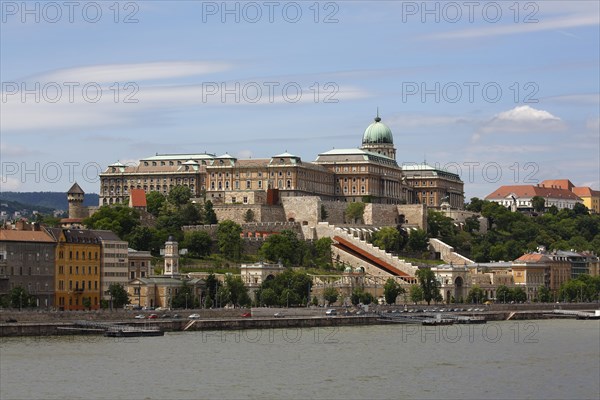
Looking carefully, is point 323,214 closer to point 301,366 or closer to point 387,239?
point 387,239

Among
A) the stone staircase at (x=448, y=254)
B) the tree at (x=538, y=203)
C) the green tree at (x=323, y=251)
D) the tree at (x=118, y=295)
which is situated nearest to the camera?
the tree at (x=118, y=295)

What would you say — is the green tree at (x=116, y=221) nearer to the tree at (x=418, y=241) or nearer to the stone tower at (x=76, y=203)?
the stone tower at (x=76, y=203)

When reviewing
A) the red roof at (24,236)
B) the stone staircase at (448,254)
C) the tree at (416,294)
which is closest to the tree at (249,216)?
the stone staircase at (448,254)

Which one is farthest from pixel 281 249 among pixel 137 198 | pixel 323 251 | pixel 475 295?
pixel 137 198

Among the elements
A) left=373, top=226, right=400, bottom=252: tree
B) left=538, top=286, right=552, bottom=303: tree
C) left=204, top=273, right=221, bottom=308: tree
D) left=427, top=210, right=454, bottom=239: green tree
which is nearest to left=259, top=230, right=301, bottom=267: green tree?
left=373, top=226, right=400, bottom=252: tree

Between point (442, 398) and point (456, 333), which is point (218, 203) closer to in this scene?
point (456, 333)

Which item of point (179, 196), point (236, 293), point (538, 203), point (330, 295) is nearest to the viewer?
point (236, 293)

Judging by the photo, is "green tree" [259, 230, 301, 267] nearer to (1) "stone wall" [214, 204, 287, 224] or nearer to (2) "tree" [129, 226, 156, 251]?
(2) "tree" [129, 226, 156, 251]

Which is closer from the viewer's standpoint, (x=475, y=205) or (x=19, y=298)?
(x=19, y=298)
